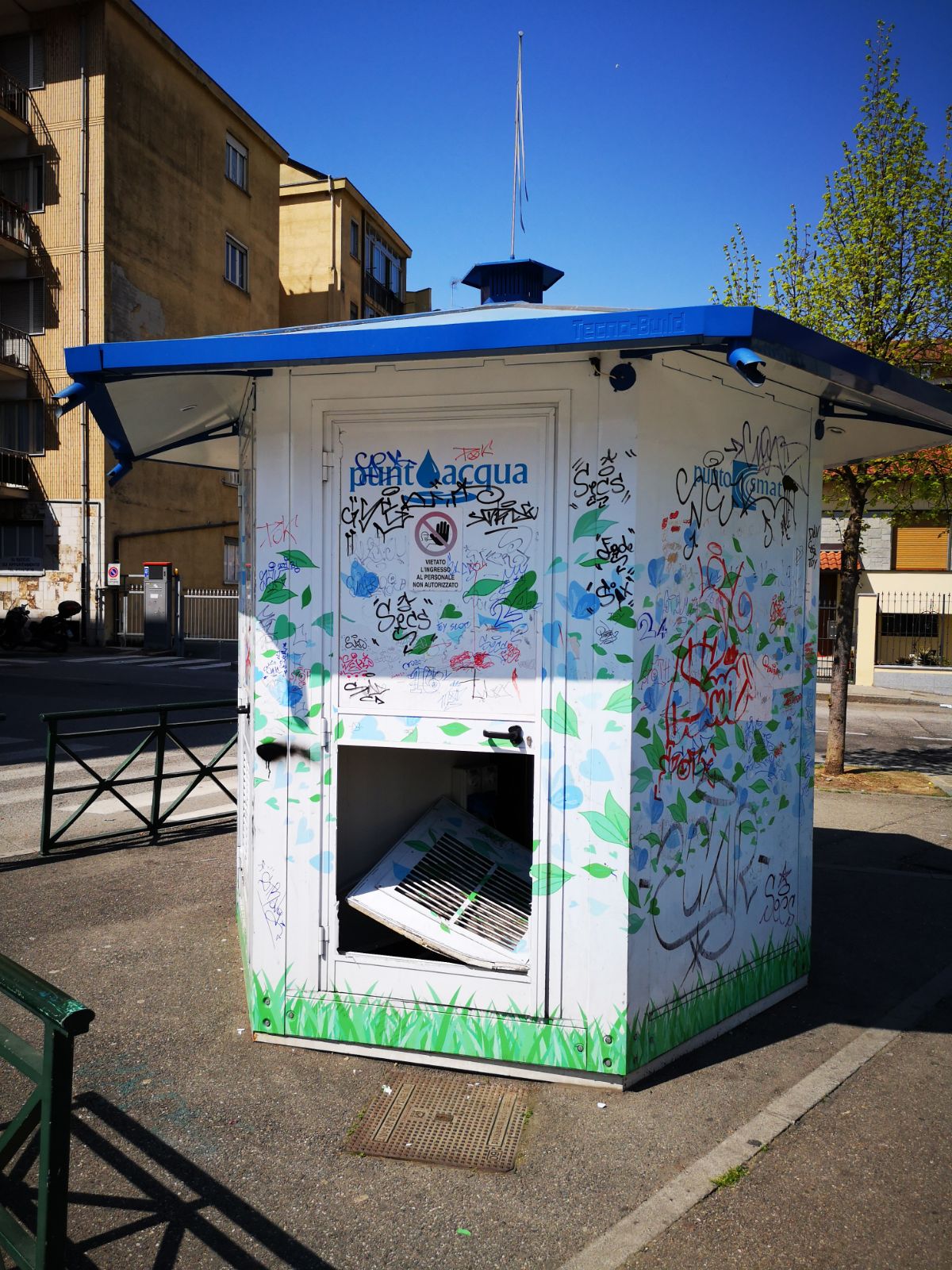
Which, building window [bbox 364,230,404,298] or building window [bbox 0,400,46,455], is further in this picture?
building window [bbox 364,230,404,298]

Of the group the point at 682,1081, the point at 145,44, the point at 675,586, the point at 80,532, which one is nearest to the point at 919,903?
the point at 682,1081

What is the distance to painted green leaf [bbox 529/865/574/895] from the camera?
3994 millimetres

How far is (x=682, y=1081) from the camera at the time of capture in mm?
4062

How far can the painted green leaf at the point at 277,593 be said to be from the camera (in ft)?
14.0

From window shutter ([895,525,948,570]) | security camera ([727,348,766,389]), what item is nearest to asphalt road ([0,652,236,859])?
security camera ([727,348,766,389])

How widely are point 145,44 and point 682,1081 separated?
28607mm

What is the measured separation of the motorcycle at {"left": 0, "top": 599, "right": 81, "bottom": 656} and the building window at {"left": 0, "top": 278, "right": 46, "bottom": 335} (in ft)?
24.0

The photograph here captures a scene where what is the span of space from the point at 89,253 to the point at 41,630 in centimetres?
939

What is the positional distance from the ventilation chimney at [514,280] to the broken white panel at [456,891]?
2.80 metres

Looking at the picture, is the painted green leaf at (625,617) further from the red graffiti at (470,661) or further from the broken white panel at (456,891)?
the broken white panel at (456,891)

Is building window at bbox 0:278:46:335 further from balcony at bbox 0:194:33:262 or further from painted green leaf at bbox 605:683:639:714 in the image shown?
painted green leaf at bbox 605:683:639:714

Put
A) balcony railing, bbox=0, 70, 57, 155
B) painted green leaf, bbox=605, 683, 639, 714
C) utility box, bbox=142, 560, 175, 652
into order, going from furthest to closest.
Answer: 1. balcony railing, bbox=0, 70, 57, 155
2. utility box, bbox=142, 560, 175, 652
3. painted green leaf, bbox=605, 683, 639, 714

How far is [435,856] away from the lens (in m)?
4.95

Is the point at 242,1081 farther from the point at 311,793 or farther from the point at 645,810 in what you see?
the point at 645,810
